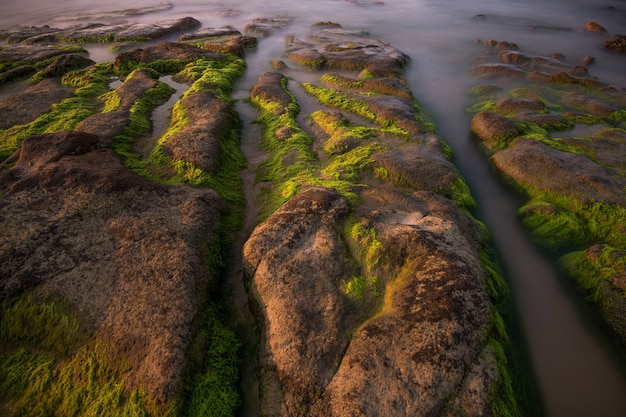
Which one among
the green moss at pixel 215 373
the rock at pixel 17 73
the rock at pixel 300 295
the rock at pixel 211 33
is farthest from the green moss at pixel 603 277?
the rock at pixel 211 33

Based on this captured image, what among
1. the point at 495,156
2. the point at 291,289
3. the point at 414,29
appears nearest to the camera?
the point at 291,289

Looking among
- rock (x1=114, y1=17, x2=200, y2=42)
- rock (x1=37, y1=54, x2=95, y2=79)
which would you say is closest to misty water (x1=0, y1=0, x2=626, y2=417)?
rock (x1=114, y1=17, x2=200, y2=42)

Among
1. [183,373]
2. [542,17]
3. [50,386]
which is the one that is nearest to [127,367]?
[183,373]

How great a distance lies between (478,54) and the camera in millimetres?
17172

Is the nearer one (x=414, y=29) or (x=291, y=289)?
(x=291, y=289)

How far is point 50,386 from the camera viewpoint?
4133 millimetres

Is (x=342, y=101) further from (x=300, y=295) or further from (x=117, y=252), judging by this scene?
(x=117, y=252)

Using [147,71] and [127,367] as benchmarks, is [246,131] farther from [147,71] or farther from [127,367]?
[127,367]

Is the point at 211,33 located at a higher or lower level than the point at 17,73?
higher

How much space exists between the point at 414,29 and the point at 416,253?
21.1m

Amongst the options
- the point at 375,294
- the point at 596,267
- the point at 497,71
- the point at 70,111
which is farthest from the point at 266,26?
the point at 596,267

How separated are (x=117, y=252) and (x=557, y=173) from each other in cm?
903

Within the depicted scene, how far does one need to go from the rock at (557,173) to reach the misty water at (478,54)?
477mm

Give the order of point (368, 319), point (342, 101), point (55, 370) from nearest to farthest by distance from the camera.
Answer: point (55, 370)
point (368, 319)
point (342, 101)
